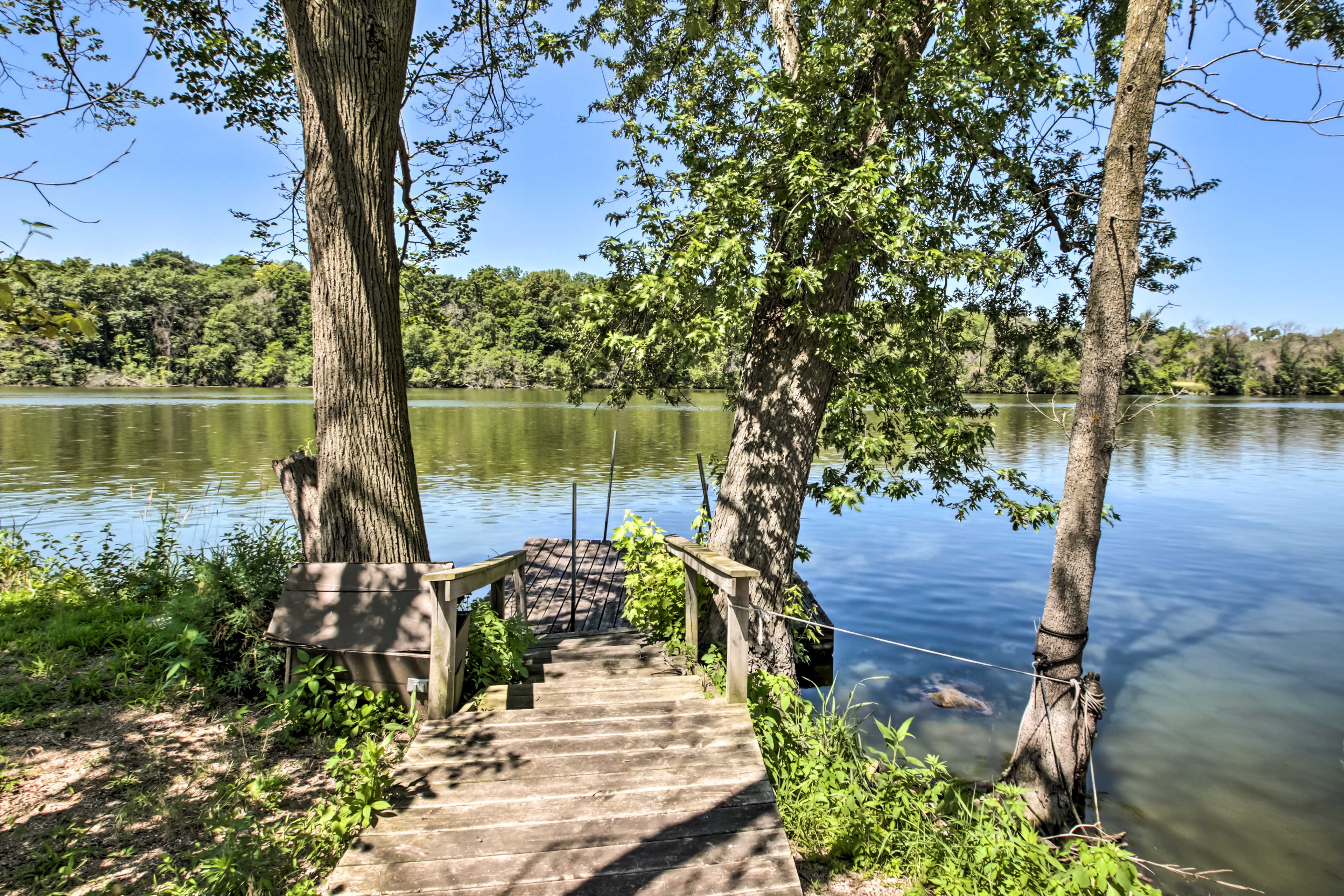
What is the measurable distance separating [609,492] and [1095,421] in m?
6.16

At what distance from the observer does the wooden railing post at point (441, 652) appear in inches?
160

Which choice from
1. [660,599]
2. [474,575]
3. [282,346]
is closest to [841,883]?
[474,575]

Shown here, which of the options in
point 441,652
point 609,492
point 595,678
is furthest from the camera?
point 609,492

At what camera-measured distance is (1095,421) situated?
5.26 metres

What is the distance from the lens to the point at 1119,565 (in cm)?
1359

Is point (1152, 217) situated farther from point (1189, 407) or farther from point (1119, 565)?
point (1189, 407)

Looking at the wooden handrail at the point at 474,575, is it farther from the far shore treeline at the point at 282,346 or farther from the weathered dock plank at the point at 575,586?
the far shore treeline at the point at 282,346

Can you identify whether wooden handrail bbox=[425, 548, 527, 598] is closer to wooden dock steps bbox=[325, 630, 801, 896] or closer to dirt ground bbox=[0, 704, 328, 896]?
wooden dock steps bbox=[325, 630, 801, 896]

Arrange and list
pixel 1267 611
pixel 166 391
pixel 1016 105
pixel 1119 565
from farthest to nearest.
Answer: pixel 166 391 → pixel 1119 565 → pixel 1267 611 → pixel 1016 105

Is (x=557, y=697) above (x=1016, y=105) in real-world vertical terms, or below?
below

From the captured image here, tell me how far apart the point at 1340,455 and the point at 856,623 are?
90.6 feet

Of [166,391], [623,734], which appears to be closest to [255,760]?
[623,734]

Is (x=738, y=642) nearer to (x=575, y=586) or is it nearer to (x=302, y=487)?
(x=302, y=487)

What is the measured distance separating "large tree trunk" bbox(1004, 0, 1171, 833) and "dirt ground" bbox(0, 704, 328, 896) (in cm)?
483
